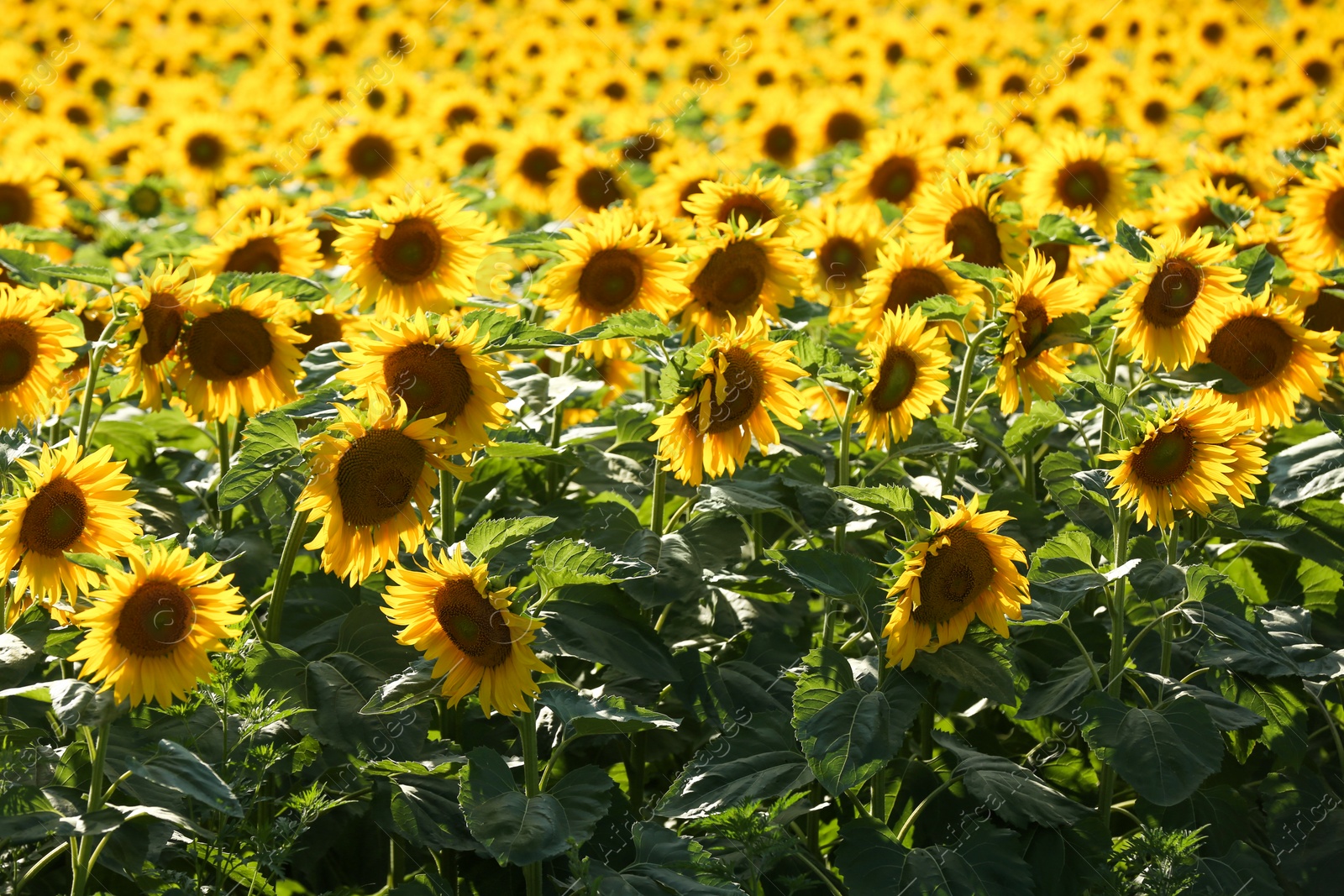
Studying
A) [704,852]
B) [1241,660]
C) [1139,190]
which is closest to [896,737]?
[704,852]

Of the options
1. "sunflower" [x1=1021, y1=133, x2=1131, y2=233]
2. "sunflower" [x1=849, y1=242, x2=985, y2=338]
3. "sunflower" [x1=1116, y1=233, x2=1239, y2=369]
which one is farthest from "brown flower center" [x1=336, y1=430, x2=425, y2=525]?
"sunflower" [x1=1021, y1=133, x2=1131, y2=233]

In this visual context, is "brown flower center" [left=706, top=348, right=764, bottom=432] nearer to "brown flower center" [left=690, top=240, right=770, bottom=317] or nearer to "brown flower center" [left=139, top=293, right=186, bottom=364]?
"brown flower center" [left=690, top=240, right=770, bottom=317]

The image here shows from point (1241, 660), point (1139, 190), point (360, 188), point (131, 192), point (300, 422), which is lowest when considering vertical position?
point (131, 192)

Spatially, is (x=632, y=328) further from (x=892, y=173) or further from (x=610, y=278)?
(x=892, y=173)

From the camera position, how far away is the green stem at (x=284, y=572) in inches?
113

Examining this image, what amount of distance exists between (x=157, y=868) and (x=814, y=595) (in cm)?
173

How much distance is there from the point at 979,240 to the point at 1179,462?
4.30 feet

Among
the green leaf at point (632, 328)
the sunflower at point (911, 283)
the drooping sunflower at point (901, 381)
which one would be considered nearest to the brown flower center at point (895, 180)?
the sunflower at point (911, 283)

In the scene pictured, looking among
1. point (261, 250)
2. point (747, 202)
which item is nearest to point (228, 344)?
point (261, 250)

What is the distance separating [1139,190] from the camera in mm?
5566

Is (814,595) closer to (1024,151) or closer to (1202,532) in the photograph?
(1202,532)

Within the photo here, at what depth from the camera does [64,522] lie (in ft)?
8.89

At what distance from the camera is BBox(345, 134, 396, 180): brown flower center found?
6883mm

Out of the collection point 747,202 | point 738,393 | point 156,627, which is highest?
point 747,202
